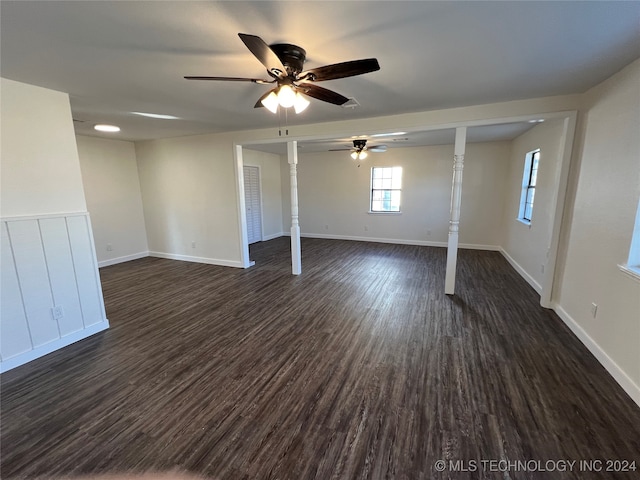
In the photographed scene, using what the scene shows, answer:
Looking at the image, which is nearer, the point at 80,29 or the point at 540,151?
the point at 80,29

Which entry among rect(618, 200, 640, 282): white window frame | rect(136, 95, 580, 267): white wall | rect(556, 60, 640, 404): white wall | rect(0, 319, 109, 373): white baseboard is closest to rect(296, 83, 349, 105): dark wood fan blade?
rect(136, 95, 580, 267): white wall

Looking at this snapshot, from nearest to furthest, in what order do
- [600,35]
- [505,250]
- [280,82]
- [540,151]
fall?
[600,35] → [280,82] → [540,151] → [505,250]

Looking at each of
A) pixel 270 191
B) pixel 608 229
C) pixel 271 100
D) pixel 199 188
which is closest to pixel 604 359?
pixel 608 229

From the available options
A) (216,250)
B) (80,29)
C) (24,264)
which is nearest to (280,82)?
(80,29)

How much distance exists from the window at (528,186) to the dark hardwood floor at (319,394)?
200 cm

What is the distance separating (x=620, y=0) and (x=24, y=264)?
4745 mm

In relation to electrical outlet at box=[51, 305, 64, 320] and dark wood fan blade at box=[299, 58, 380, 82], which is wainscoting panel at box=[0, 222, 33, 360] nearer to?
electrical outlet at box=[51, 305, 64, 320]

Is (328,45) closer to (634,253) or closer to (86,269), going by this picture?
(634,253)

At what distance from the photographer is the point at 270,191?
27.0ft

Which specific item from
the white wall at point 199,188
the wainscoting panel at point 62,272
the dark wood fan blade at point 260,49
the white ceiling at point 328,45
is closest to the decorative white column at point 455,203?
the white ceiling at point 328,45

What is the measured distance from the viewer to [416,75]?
251cm

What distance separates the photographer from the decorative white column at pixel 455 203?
366 cm

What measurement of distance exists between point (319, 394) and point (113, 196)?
19.3ft

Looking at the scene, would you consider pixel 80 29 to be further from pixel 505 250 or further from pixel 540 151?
pixel 505 250
